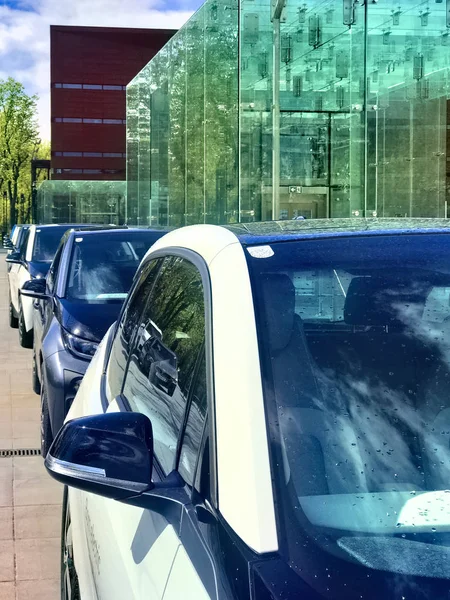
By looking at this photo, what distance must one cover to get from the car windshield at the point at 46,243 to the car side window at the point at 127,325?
34.5 feet

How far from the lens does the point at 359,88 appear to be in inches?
593

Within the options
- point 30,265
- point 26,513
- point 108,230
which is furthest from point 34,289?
point 30,265

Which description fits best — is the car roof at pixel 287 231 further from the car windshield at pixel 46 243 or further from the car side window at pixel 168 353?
the car windshield at pixel 46 243

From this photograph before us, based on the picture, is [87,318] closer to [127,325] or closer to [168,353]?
[127,325]

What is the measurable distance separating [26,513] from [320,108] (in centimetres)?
1146

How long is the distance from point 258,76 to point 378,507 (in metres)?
16.3

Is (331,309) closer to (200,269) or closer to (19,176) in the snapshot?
(200,269)

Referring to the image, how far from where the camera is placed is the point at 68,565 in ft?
10.9

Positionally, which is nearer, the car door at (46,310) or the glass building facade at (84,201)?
the car door at (46,310)

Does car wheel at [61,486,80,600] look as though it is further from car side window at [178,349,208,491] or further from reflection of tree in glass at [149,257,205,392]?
car side window at [178,349,208,491]

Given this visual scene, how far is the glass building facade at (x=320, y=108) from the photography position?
14.0 m

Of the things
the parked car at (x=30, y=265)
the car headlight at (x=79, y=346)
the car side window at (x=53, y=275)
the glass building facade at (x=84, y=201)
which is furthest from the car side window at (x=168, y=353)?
the glass building facade at (x=84, y=201)

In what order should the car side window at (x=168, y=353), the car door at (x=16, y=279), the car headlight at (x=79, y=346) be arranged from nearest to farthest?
the car side window at (x=168, y=353) → the car headlight at (x=79, y=346) → the car door at (x=16, y=279)

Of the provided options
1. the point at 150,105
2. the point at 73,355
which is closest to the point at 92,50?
the point at 150,105
